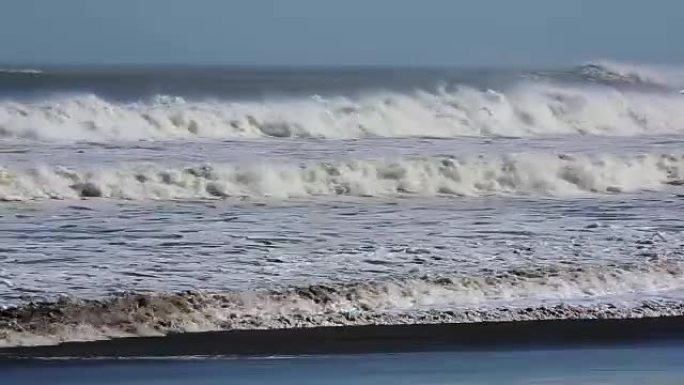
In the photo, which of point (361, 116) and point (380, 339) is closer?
point (380, 339)

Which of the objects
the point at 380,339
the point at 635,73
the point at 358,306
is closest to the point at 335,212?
the point at 358,306

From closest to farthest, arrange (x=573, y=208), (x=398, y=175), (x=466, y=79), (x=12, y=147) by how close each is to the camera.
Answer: (x=573, y=208) → (x=398, y=175) → (x=12, y=147) → (x=466, y=79)

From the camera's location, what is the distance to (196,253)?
11.3 metres

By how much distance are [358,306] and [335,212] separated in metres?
5.41

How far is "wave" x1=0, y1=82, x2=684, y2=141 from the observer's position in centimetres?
2520

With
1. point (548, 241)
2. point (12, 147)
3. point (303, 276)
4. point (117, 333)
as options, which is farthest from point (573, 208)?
point (12, 147)

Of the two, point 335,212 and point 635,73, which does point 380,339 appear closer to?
point 335,212

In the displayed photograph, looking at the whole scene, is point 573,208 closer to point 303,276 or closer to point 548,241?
point 548,241

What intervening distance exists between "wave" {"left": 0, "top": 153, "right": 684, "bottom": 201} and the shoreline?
7758 mm

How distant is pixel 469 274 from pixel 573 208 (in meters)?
5.27

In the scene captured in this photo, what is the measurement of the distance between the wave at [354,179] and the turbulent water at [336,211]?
0.04 meters

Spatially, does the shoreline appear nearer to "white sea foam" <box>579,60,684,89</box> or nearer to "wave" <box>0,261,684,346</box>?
"wave" <box>0,261,684,346</box>

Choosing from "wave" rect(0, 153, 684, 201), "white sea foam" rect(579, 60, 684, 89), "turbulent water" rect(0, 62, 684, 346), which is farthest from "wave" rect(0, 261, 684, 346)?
"white sea foam" rect(579, 60, 684, 89)

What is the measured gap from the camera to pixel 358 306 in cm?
938
